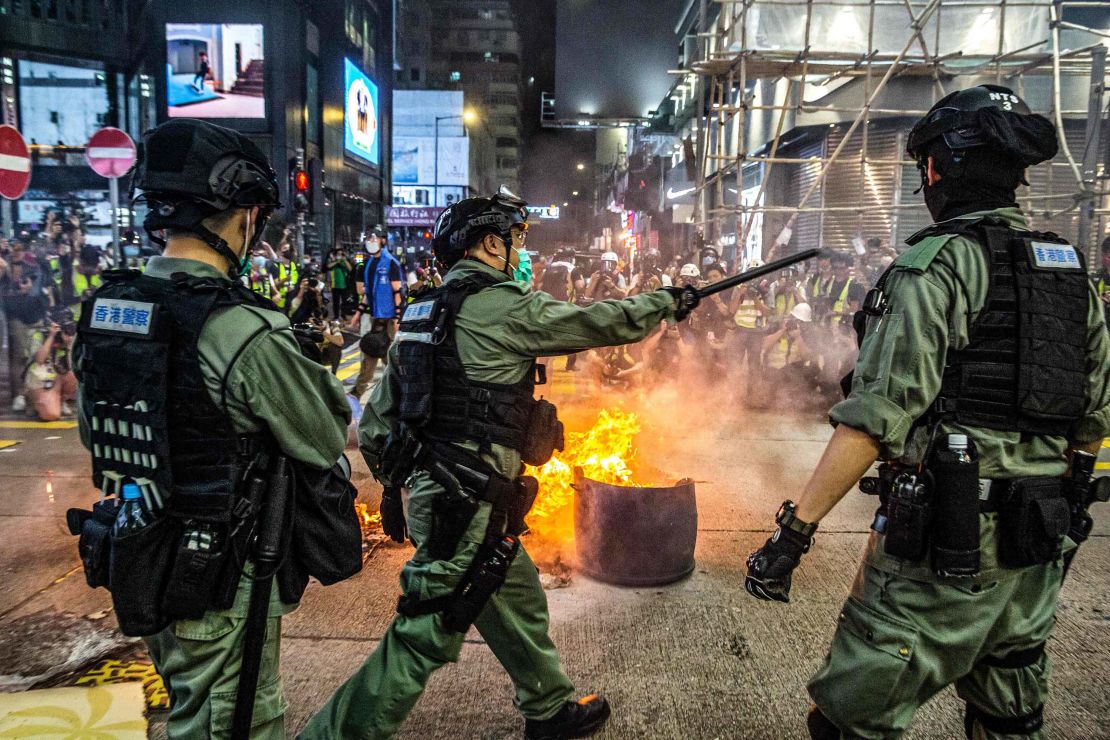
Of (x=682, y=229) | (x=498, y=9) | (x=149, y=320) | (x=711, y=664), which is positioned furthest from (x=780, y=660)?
(x=498, y=9)

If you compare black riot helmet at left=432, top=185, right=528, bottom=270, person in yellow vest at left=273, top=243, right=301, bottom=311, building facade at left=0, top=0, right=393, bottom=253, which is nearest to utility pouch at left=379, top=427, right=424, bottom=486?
black riot helmet at left=432, top=185, right=528, bottom=270

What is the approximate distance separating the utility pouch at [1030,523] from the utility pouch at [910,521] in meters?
0.21

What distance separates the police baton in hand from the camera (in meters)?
1.82

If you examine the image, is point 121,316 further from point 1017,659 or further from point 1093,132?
point 1093,132

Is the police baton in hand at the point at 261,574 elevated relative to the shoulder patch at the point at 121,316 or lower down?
lower down

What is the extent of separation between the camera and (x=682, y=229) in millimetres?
29500

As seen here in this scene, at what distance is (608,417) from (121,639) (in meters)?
3.02

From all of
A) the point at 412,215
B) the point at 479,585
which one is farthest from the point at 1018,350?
the point at 412,215

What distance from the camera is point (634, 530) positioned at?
3768 millimetres

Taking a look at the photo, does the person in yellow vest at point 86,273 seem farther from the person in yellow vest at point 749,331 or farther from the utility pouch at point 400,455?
the utility pouch at point 400,455

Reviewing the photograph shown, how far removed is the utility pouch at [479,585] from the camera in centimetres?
237

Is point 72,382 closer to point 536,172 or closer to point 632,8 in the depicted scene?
point 632,8

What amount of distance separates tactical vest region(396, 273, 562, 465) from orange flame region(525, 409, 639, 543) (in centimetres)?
175

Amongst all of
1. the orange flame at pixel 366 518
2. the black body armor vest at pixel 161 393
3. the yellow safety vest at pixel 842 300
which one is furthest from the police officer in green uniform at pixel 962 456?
the yellow safety vest at pixel 842 300
